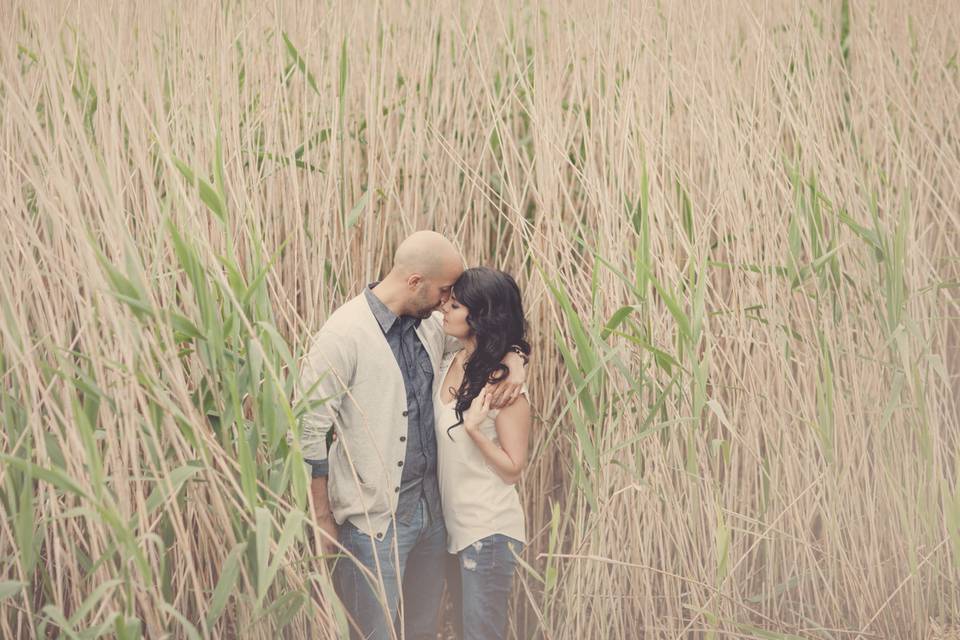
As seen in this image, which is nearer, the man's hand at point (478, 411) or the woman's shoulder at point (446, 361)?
the man's hand at point (478, 411)

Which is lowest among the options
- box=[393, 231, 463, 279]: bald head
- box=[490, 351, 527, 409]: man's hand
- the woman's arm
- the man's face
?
the woman's arm

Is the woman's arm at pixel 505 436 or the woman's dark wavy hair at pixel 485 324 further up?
the woman's dark wavy hair at pixel 485 324

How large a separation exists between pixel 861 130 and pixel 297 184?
1706mm

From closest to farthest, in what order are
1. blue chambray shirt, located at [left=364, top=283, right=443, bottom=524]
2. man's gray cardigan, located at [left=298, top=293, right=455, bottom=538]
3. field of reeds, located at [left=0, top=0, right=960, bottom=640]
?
field of reeds, located at [left=0, top=0, right=960, bottom=640], man's gray cardigan, located at [left=298, top=293, right=455, bottom=538], blue chambray shirt, located at [left=364, top=283, right=443, bottom=524]

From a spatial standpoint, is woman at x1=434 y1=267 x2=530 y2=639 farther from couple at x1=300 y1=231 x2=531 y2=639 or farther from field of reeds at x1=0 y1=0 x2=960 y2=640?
field of reeds at x1=0 y1=0 x2=960 y2=640

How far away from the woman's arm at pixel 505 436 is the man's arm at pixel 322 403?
30 cm

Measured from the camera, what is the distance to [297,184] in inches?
81.1

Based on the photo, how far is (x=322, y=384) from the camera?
5.94 feet

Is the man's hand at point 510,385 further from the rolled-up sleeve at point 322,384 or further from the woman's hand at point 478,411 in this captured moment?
the rolled-up sleeve at point 322,384

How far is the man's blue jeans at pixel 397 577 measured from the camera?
1896 mm

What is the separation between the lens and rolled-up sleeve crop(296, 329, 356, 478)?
1.78 meters

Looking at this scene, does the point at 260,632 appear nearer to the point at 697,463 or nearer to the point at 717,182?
the point at 697,463

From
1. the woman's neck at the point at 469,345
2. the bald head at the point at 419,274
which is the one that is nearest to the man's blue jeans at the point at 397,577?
the woman's neck at the point at 469,345

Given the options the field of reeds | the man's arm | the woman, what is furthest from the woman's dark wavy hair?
the man's arm
